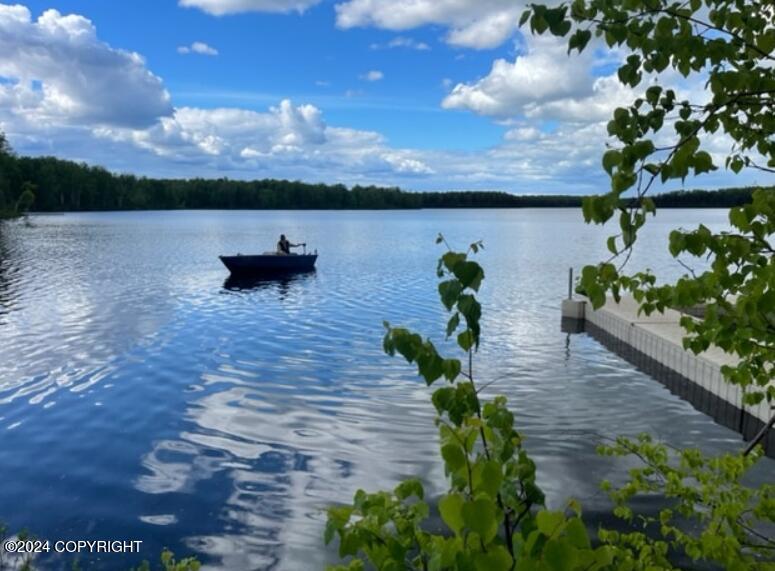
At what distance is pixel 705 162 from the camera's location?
197 centimetres

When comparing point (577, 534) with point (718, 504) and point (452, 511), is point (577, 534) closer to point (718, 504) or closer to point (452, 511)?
point (452, 511)

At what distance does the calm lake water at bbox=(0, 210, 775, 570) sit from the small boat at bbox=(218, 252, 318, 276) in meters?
7.04

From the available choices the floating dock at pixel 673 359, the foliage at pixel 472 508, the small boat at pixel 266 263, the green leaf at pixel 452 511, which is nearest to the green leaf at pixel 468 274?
the foliage at pixel 472 508

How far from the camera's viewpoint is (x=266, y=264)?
107 ft

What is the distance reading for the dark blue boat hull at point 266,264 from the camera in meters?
31.8

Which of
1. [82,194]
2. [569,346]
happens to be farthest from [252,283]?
[82,194]

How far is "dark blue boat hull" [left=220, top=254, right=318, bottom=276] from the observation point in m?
31.8

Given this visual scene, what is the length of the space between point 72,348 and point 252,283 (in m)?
14.5

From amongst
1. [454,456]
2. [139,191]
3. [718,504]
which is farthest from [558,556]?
[139,191]

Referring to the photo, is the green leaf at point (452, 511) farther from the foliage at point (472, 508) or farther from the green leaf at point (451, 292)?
the green leaf at point (451, 292)

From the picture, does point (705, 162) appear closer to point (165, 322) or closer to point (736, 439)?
point (736, 439)

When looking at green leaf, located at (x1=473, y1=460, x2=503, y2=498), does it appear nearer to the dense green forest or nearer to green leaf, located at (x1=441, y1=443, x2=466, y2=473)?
green leaf, located at (x1=441, y1=443, x2=466, y2=473)

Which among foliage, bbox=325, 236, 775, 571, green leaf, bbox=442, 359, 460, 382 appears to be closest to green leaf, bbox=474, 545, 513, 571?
foliage, bbox=325, 236, 775, 571

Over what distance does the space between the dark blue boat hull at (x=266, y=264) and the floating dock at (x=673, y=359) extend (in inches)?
643
